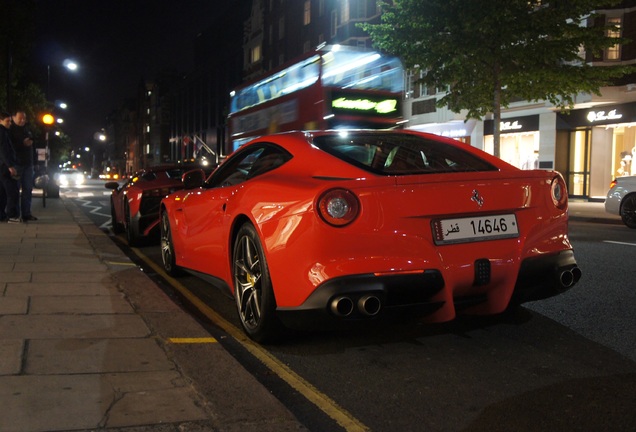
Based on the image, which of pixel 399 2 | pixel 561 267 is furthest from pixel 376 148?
pixel 399 2

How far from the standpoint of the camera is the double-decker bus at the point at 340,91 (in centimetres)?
1495

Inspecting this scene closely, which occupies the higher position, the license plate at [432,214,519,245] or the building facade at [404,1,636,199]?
the building facade at [404,1,636,199]

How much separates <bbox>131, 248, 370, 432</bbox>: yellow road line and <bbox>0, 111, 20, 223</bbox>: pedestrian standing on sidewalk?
703 cm

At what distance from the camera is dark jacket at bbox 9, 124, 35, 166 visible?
11383mm

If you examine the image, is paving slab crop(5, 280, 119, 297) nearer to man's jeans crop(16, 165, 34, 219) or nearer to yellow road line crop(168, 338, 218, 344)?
yellow road line crop(168, 338, 218, 344)

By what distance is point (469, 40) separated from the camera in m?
19.1

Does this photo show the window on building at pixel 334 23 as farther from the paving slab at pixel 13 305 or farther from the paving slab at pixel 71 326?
the paving slab at pixel 71 326

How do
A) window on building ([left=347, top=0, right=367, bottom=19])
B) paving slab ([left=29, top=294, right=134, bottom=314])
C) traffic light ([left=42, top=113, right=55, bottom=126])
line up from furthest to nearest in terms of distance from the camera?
window on building ([left=347, top=0, right=367, bottom=19]), traffic light ([left=42, top=113, right=55, bottom=126]), paving slab ([left=29, top=294, right=134, bottom=314])

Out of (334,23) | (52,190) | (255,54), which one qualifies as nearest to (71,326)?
(52,190)

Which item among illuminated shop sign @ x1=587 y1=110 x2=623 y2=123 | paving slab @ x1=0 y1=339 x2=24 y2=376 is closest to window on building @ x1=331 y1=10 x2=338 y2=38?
illuminated shop sign @ x1=587 y1=110 x2=623 y2=123

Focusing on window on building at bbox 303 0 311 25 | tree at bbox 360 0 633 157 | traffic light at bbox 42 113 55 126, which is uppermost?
window on building at bbox 303 0 311 25

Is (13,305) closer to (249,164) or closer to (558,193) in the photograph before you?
(249,164)

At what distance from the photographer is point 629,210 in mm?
13734

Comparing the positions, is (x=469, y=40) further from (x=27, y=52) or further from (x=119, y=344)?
(x=27, y=52)
